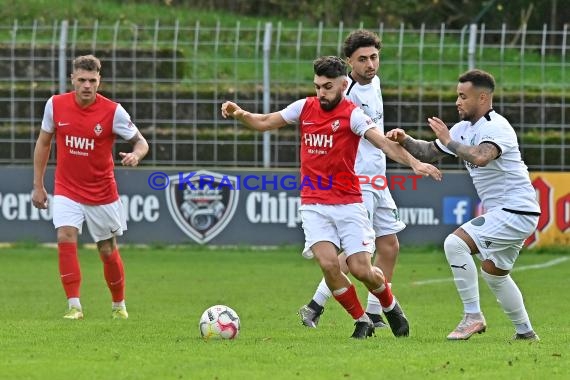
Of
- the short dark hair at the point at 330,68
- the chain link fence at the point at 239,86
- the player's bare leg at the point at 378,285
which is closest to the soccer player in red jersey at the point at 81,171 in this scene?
the short dark hair at the point at 330,68

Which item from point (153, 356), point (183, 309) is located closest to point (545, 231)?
point (183, 309)

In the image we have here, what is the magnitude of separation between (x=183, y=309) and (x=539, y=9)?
1896cm

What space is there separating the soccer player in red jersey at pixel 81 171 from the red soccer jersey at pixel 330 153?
2.35 m

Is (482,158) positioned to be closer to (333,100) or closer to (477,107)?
(477,107)

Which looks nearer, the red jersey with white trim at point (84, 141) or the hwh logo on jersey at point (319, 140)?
the hwh logo on jersey at point (319, 140)

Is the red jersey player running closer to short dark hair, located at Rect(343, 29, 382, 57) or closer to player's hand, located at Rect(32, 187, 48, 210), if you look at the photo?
short dark hair, located at Rect(343, 29, 382, 57)

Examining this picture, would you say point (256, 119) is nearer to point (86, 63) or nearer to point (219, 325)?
point (219, 325)

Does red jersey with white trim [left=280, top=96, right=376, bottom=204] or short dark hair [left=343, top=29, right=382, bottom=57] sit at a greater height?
short dark hair [left=343, top=29, right=382, bottom=57]

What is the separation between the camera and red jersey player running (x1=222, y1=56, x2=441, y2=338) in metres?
9.78

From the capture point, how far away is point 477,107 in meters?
9.54

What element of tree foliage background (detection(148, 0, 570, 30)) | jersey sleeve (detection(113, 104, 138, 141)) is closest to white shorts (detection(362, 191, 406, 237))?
jersey sleeve (detection(113, 104, 138, 141))

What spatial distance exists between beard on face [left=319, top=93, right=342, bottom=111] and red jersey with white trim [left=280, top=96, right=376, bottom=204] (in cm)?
3

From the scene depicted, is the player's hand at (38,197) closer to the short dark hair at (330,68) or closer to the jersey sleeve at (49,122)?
the jersey sleeve at (49,122)

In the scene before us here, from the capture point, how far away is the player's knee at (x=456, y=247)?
9.53m
